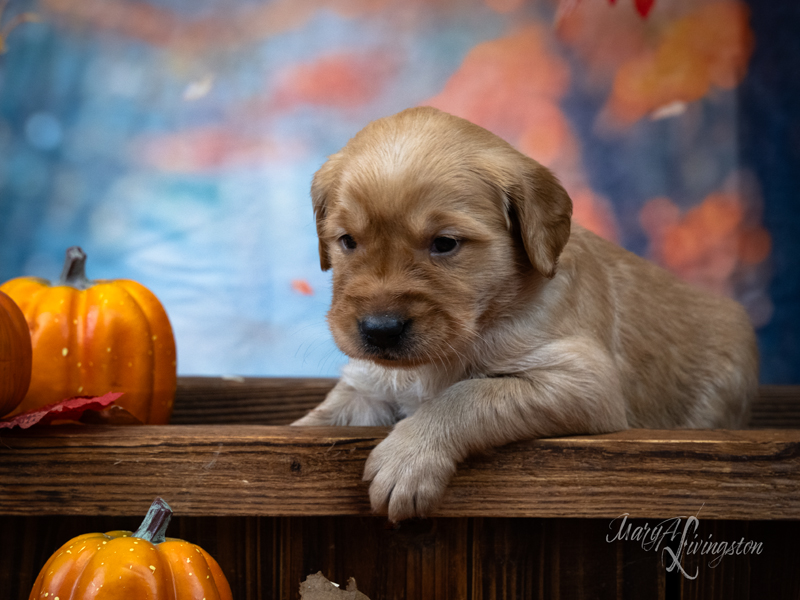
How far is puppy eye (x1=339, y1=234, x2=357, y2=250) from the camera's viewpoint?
1.92 m

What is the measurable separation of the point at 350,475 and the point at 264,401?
3.77ft

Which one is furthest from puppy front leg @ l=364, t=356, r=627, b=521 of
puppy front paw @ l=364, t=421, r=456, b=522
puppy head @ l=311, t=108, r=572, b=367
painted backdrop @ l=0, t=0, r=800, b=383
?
painted backdrop @ l=0, t=0, r=800, b=383

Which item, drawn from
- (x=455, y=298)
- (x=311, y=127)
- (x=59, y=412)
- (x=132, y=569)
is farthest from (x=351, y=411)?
(x=311, y=127)

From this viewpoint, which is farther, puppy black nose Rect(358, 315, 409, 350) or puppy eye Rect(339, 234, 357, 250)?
puppy eye Rect(339, 234, 357, 250)

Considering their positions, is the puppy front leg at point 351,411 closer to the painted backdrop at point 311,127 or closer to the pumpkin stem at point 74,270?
the pumpkin stem at point 74,270

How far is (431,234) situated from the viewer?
1791mm

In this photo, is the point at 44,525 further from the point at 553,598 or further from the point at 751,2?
the point at 751,2

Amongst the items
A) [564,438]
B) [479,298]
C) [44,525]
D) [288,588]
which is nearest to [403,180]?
[479,298]

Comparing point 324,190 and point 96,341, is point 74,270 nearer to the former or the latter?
point 96,341

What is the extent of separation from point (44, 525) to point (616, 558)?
4.27 ft

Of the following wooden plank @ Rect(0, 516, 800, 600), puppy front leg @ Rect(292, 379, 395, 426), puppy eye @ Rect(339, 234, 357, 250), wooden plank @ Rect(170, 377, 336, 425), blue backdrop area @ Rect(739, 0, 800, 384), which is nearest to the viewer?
wooden plank @ Rect(0, 516, 800, 600)
